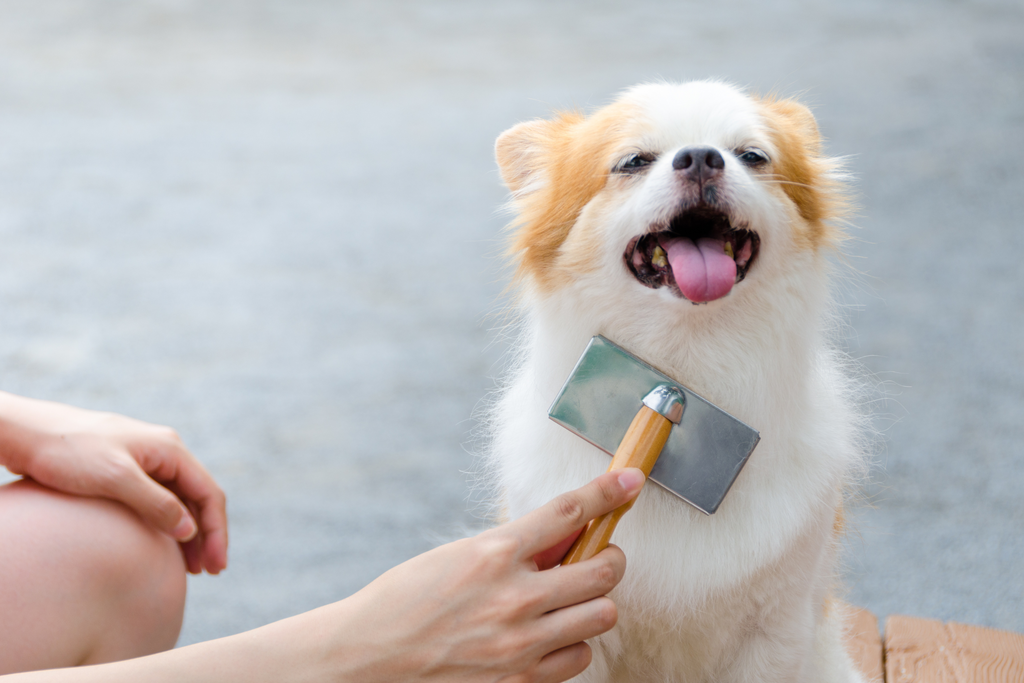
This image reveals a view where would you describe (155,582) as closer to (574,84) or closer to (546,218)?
(546,218)

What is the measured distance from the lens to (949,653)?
150cm

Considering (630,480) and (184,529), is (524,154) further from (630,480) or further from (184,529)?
(184,529)

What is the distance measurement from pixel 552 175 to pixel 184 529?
0.72 meters

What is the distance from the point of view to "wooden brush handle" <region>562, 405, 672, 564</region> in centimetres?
94

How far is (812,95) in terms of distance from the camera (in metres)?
4.66

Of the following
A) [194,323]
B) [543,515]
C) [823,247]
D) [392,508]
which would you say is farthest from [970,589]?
[194,323]

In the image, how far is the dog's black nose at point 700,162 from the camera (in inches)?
39.4

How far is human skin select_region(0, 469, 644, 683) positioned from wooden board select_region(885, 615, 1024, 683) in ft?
2.75

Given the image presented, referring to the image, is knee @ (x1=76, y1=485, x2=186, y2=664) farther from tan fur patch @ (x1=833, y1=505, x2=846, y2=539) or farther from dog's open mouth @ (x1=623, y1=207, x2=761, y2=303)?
tan fur patch @ (x1=833, y1=505, x2=846, y2=539)

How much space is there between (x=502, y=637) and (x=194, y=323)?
2716 mm

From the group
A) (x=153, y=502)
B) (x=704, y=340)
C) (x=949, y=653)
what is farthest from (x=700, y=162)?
(x=949, y=653)

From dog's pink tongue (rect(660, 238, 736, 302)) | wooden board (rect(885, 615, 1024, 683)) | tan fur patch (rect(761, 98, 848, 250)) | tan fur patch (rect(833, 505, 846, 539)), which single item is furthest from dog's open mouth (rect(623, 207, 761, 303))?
wooden board (rect(885, 615, 1024, 683))

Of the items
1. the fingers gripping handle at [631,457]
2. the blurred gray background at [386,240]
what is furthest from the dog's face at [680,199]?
the blurred gray background at [386,240]

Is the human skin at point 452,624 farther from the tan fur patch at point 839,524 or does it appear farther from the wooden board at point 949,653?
the wooden board at point 949,653
